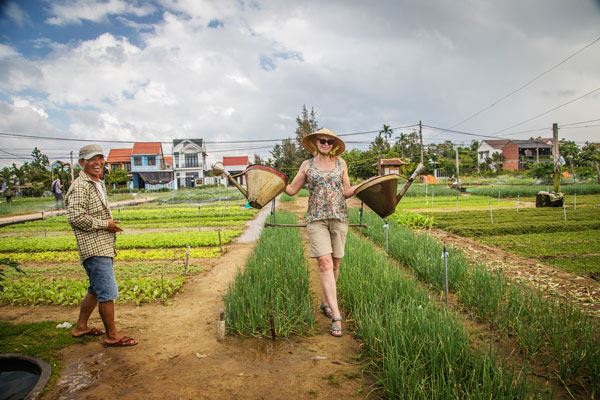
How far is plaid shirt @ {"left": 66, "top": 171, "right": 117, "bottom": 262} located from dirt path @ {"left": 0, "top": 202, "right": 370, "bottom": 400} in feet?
2.80

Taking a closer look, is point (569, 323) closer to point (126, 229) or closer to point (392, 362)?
point (392, 362)

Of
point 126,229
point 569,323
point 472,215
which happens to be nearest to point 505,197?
point 472,215

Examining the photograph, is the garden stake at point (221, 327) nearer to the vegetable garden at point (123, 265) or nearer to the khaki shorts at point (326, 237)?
the khaki shorts at point (326, 237)

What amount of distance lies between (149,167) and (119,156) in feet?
25.2

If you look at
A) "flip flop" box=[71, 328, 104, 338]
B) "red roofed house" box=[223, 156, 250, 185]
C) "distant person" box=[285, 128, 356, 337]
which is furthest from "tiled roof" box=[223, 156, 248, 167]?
"distant person" box=[285, 128, 356, 337]

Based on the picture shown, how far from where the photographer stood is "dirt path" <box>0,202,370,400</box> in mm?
2451

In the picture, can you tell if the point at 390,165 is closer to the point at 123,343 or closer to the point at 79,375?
the point at 123,343

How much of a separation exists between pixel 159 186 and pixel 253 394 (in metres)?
48.3

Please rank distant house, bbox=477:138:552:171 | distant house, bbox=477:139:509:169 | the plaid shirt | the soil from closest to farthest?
the plaid shirt
the soil
distant house, bbox=477:138:552:171
distant house, bbox=477:139:509:169

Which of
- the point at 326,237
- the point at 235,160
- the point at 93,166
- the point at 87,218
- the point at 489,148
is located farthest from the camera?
the point at 489,148

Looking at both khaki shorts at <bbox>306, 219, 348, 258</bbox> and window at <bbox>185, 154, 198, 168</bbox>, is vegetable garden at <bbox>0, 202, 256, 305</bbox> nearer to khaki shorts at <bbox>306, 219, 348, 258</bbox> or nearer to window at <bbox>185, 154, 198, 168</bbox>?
khaki shorts at <bbox>306, 219, 348, 258</bbox>

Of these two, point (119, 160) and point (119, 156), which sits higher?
point (119, 156)

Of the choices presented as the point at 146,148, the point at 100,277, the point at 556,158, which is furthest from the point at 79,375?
the point at 146,148

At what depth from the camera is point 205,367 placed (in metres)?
2.81
